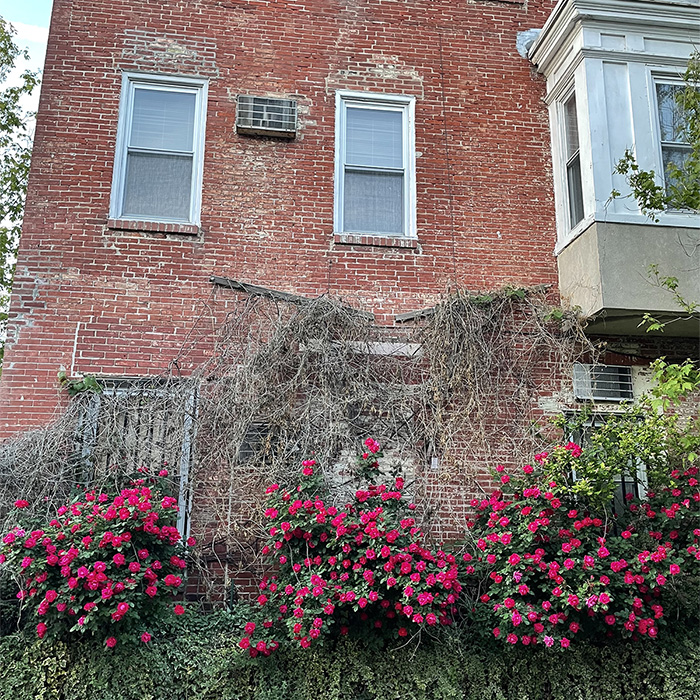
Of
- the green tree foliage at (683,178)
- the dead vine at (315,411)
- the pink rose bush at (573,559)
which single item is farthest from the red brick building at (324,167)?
the pink rose bush at (573,559)

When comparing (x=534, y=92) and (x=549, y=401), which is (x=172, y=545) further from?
(x=534, y=92)

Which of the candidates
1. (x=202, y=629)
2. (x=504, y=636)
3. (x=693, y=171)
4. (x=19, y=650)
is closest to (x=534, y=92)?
(x=693, y=171)

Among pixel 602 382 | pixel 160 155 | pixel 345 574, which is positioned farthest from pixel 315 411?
pixel 160 155

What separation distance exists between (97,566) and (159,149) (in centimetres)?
470

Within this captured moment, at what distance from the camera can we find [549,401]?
8438 millimetres

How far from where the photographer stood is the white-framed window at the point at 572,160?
9000 millimetres

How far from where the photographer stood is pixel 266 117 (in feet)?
29.1

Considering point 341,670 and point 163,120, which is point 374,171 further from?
point 341,670

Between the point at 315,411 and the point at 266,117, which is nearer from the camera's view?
the point at 315,411

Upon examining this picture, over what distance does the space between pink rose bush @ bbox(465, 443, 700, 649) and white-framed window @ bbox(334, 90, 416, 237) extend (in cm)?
325

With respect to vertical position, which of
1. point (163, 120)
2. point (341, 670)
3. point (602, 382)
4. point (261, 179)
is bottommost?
point (341, 670)

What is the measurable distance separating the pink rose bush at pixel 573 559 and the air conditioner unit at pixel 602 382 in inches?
48.9

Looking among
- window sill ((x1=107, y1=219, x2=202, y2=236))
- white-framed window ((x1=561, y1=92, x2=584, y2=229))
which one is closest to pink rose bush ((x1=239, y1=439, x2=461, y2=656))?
window sill ((x1=107, y1=219, x2=202, y2=236))

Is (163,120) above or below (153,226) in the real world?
above
